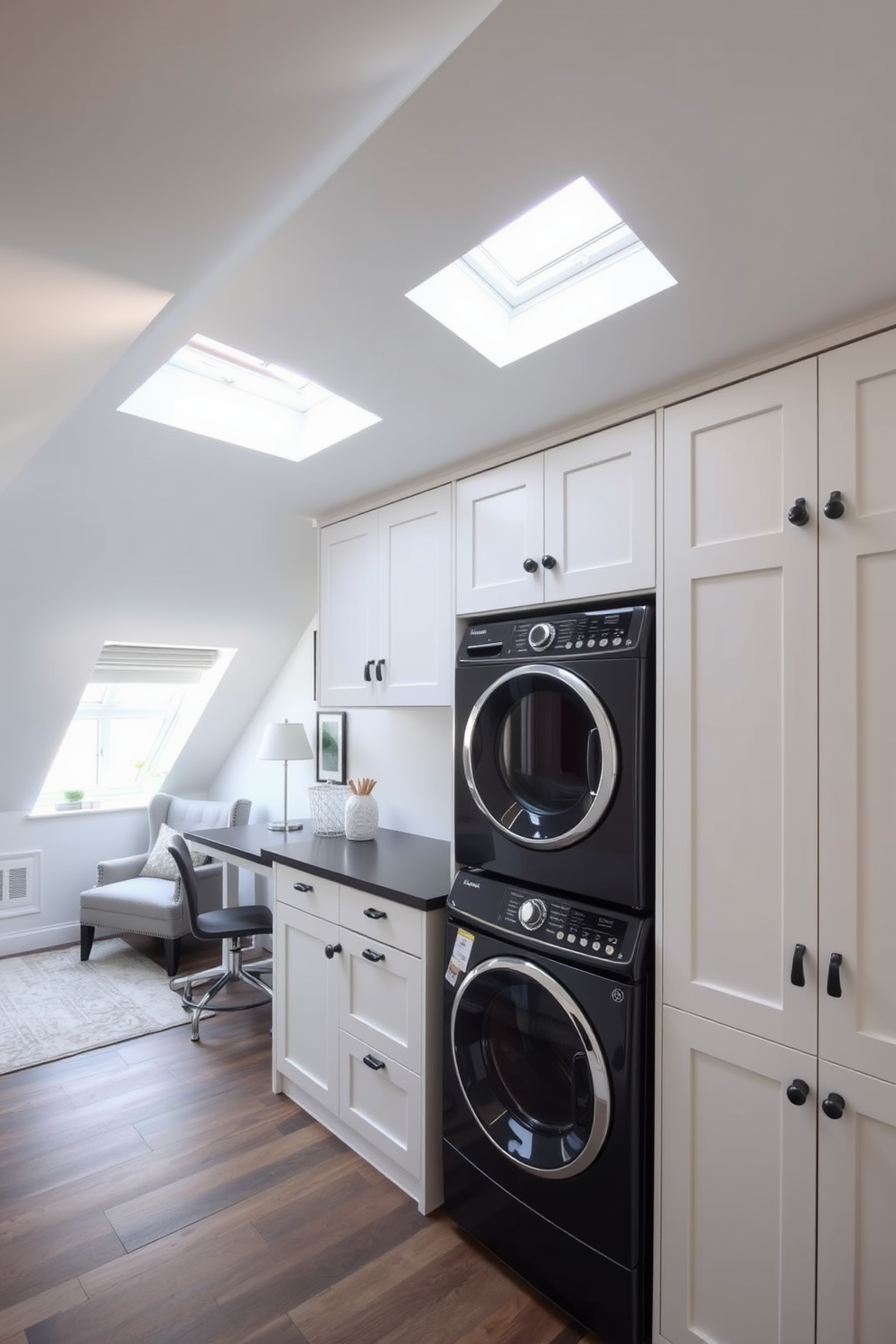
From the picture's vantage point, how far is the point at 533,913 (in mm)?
1867

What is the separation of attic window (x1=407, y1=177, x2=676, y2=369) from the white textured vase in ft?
6.49

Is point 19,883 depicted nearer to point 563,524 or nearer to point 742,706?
point 563,524

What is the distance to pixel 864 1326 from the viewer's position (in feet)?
4.47

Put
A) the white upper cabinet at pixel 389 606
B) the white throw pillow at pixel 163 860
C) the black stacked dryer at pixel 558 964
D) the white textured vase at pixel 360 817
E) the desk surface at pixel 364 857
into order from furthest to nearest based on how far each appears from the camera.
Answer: the white throw pillow at pixel 163 860
the white textured vase at pixel 360 817
the white upper cabinet at pixel 389 606
the desk surface at pixel 364 857
the black stacked dryer at pixel 558 964

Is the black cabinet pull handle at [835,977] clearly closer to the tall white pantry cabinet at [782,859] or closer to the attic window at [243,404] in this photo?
the tall white pantry cabinet at [782,859]

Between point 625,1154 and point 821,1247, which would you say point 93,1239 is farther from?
point 821,1247

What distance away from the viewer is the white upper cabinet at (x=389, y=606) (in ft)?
8.03

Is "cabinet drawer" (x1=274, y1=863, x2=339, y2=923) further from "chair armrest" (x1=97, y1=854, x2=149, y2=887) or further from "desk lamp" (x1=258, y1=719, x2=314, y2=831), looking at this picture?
"chair armrest" (x1=97, y1=854, x2=149, y2=887)

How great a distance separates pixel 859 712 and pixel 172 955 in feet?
11.8

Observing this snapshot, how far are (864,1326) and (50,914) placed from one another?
4.35m


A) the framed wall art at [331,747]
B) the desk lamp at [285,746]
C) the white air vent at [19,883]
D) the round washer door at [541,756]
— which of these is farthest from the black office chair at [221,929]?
the round washer door at [541,756]

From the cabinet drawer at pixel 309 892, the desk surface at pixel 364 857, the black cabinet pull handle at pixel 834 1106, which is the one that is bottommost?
the black cabinet pull handle at pixel 834 1106

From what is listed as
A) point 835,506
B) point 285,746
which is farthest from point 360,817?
point 835,506

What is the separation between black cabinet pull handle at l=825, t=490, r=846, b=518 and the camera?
1.44m
